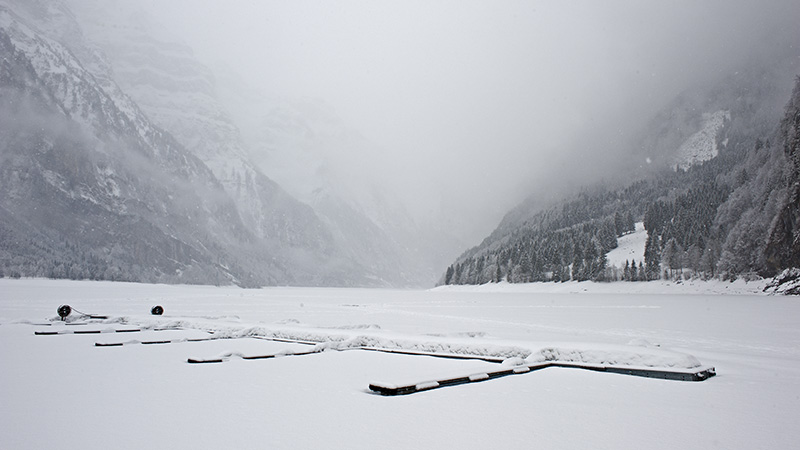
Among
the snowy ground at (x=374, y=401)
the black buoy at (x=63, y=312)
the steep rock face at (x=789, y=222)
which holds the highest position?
the steep rock face at (x=789, y=222)

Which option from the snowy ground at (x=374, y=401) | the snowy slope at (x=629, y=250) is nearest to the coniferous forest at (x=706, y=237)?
the snowy slope at (x=629, y=250)

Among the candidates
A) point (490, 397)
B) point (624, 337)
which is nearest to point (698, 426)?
point (490, 397)

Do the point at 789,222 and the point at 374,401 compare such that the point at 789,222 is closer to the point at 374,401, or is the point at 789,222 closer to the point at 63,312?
the point at 374,401

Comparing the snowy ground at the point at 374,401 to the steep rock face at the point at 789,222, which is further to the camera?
the steep rock face at the point at 789,222

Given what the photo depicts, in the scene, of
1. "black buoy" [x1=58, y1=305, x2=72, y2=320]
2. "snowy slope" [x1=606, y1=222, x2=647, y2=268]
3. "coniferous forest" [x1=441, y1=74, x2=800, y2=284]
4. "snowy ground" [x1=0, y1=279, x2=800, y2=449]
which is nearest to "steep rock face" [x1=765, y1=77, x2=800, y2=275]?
"coniferous forest" [x1=441, y1=74, x2=800, y2=284]

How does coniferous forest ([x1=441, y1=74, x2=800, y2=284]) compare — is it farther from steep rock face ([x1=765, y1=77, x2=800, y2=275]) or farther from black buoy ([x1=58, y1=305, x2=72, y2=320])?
black buoy ([x1=58, y1=305, x2=72, y2=320])

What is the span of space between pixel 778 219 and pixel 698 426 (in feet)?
330

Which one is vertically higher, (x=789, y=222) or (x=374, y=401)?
(x=789, y=222)

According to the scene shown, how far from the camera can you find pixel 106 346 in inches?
767

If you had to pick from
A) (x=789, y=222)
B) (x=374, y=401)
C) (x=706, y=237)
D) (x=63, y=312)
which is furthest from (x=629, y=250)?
(x=374, y=401)

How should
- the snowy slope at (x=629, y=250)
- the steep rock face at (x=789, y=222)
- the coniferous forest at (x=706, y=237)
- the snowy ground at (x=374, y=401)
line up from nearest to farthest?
the snowy ground at (x=374, y=401) < the steep rock face at (x=789, y=222) < the coniferous forest at (x=706, y=237) < the snowy slope at (x=629, y=250)

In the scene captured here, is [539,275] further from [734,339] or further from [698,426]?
[698,426]

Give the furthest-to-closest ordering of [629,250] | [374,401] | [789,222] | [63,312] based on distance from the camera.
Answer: [629,250]
[789,222]
[63,312]
[374,401]

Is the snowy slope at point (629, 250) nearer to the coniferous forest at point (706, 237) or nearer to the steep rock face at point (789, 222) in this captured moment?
the coniferous forest at point (706, 237)
